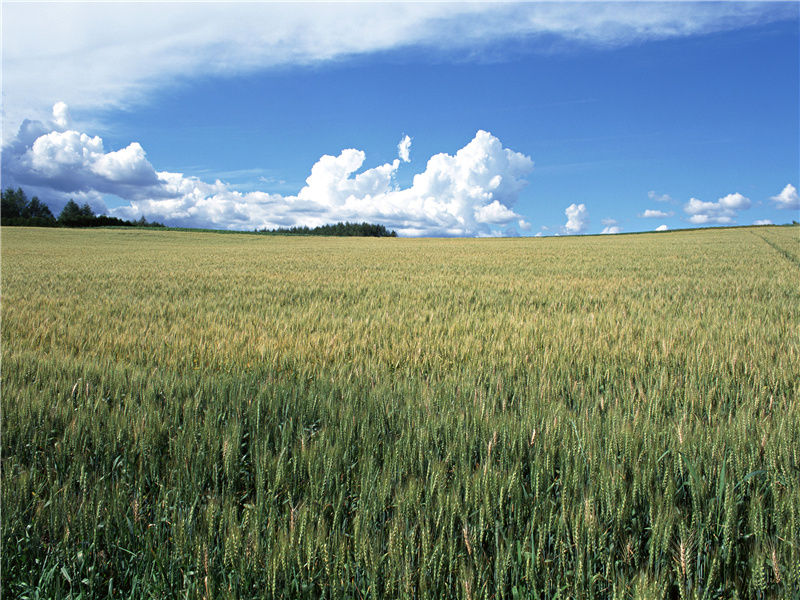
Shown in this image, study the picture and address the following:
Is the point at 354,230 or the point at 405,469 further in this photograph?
the point at 354,230

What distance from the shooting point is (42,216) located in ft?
280

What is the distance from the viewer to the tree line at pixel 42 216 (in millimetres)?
66688

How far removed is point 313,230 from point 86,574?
9339 centimetres

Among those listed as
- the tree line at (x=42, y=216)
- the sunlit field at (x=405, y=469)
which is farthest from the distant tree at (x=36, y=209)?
the sunlit field at (x=405, y=469)

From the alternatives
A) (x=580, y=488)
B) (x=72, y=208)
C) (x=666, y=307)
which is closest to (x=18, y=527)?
(x=580, y=488)

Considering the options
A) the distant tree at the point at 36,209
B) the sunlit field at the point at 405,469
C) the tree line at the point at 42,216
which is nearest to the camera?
the sunlit field at the point at 405,469

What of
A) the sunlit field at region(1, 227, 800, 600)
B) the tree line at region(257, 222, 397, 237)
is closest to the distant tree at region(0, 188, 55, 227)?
the tree line at region(257, 222, 397, 237)

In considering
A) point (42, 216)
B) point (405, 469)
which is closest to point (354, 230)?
point (42, 216)

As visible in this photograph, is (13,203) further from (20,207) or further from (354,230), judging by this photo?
(354,230)

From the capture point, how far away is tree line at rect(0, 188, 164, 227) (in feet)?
219

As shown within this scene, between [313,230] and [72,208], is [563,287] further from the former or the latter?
[72,208]

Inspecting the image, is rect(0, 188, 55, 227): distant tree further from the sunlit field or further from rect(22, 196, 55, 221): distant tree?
the sunlit field

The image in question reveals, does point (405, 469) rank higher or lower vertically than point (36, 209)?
lower

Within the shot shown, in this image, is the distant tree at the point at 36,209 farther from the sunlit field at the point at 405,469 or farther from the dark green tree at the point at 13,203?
the sunlit field at the point at 405,469
